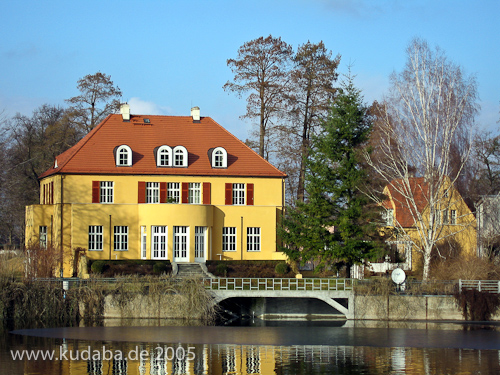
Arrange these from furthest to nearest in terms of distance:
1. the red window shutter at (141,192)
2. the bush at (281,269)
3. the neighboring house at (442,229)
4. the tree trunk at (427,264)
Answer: the red window shutter at (141,192), the neighboring house at (442,229), the bush at (281,269), the tree trunk at (427,264)

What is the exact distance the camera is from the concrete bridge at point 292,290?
34.2 meters

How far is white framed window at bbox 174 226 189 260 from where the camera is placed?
1692 inches

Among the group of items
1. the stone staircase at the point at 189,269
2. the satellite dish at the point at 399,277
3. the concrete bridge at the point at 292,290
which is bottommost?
the concrete bridge at the point at 292,290

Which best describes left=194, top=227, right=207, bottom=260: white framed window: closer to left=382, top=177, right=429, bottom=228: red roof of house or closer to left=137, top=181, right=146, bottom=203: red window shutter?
left=137, top=181, right=146, bottom=203: red window shutter

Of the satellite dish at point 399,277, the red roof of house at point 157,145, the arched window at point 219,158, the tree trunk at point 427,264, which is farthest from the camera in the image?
the arched window at point 219,158

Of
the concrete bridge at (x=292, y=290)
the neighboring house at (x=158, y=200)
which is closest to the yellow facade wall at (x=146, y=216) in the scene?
the neighboring house at (x=158, y=200)

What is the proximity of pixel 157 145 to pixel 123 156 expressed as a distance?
2340 millimetres

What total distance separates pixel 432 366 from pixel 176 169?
978 inches

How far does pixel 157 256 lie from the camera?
141 feet

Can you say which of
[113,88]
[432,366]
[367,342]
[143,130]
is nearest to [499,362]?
[432,366]

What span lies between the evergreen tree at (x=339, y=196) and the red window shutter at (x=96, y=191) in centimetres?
1224

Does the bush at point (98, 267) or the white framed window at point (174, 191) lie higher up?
the white framed window at point (174, 191)

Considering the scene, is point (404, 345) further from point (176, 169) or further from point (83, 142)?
point (83, 142)

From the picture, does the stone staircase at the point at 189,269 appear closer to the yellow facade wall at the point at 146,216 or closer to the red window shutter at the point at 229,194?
the yellow facade wall at the point at 146,216
